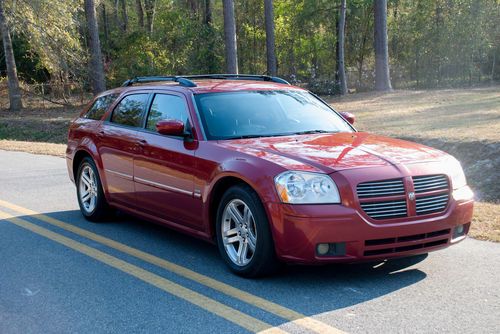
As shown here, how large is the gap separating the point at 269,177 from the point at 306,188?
0.32m

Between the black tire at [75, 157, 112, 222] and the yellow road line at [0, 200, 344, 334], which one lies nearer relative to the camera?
the yellow road line at [0, 200, 344, 334]

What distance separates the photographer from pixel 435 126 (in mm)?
16016

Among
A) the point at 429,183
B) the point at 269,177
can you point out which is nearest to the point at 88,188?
the point at 269,177

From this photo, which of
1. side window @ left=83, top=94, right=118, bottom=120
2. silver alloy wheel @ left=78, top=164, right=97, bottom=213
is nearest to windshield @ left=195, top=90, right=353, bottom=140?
side window @ left=83, top=94, right=118, bottom=120

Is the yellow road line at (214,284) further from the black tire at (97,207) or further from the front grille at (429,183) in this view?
the front grille at (429,183)

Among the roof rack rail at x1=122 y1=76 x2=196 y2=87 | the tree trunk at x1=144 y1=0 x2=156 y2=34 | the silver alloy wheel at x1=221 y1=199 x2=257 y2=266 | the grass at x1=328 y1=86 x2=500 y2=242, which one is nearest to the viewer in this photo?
the silver alloy wheel at x1=221 y1=199 x2=257 y2=266

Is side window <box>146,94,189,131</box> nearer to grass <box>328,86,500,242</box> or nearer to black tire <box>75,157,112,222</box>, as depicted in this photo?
black tire <box>75,157,112,222</box>

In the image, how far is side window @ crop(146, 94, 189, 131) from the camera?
6384 millimetres

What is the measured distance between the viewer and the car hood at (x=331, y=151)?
506 cm

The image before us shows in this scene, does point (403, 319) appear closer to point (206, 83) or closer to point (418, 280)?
point (418, 280)

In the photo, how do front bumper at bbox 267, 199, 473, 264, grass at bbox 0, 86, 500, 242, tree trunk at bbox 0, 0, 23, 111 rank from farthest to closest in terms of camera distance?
tree trunk at bbox 0, 0, 23, 111
grass at bbox 0, 86, 500, 242
front bumper at bbox 267, 199, 473, 264

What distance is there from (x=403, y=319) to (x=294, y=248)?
99 cm

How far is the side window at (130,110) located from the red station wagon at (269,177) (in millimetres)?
18

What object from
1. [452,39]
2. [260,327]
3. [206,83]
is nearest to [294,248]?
[260,327]
